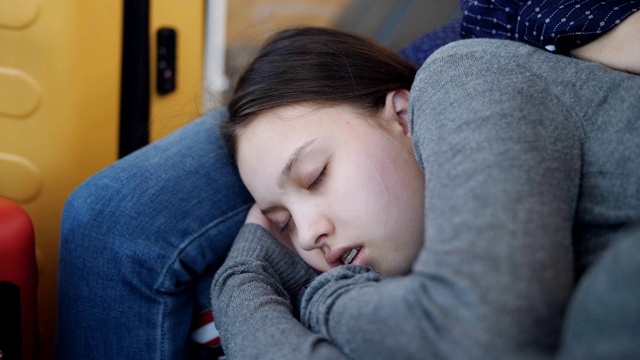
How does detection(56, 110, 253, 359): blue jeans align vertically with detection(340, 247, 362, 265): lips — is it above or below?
below

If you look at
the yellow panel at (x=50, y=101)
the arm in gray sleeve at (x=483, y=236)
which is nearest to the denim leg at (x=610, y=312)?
the arm in gray sleeve at (x=483, y=236)

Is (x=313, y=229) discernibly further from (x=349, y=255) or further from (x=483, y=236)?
(x=483, y=236)

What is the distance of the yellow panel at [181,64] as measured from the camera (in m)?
1.46

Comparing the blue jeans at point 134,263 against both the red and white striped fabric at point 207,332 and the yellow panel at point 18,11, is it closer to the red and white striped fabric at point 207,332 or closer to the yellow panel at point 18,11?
the red and white striped fabric at point 207,332

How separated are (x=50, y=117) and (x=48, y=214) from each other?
0.18 metres

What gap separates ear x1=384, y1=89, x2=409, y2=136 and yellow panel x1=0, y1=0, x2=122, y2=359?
1.87 ft

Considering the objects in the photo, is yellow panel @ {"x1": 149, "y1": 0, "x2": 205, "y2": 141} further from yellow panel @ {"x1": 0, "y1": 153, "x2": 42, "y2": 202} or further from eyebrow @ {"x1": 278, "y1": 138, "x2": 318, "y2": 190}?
eyebrow @ {"x1": 278, "y1": 138, "x2": 318, "y2": 190}

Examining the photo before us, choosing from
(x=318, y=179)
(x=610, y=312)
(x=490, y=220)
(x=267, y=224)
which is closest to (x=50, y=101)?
(x=267, y=224)

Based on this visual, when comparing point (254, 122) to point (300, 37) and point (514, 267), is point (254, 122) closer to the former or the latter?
point (300, 37)

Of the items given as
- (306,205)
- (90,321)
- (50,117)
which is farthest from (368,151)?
(50,117)

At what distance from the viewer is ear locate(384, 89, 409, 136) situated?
1079mm

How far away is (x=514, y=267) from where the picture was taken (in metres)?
0.59

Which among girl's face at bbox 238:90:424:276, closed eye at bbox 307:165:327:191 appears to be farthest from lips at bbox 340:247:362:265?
closed eye at bbox 307:165:327:191

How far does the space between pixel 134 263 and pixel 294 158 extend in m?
0.30
